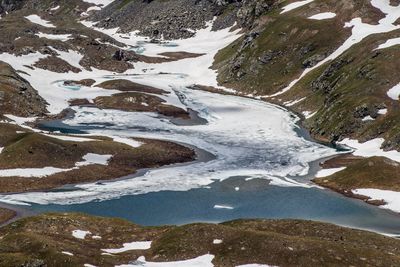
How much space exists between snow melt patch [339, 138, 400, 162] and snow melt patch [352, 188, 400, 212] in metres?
18.4

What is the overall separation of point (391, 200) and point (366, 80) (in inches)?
2478

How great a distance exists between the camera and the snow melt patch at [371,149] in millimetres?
105250

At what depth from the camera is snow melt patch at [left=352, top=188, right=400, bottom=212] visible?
7975cm

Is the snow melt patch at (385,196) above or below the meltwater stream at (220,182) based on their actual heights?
above

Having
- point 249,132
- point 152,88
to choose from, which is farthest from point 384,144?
point 152,88

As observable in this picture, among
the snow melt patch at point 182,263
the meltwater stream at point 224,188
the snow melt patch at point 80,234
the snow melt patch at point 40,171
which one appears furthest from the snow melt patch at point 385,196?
the snow melt patch at point 40,171

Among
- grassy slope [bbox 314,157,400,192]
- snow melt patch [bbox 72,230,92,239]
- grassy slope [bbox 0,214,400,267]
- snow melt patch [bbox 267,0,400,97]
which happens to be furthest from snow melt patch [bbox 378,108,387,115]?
snow melt patch [bbox 72,230,92,239]

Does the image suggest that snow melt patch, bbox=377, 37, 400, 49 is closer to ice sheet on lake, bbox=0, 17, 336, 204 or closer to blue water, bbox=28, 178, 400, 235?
ice sheet on lake, bbox=0, 17, 336, 204

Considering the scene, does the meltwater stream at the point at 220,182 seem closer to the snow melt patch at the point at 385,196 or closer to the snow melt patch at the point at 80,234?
the snow melt patch at the point at 385,196

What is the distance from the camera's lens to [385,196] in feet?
275

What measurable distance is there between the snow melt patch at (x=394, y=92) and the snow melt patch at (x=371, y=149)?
56.5ft

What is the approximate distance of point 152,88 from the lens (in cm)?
19575

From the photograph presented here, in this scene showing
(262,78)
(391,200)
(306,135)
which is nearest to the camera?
(391,200)

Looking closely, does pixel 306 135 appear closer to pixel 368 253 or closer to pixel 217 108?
pixel 217 108
